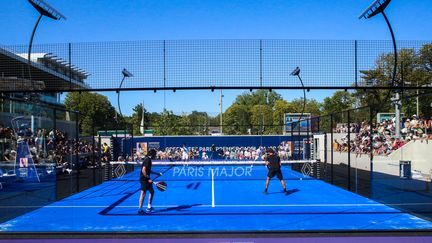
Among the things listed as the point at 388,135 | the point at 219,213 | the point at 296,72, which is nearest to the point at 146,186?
the point at 219,213

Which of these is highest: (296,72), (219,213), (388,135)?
(296,72)

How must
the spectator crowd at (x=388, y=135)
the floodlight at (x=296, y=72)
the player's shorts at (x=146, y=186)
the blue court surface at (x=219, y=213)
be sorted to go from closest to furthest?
the blue court surface at (x=219, y=213)
the floodlight at (x=296, y=72)
the player's shorts at (x=146, y=186)
the spectator crowd at (x=388, y=135)

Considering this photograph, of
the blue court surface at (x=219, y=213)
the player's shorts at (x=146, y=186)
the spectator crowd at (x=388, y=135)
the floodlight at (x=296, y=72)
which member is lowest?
the blue court surface at (x=219, y=213)

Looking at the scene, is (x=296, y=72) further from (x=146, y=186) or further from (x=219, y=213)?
(x=146, y=186)

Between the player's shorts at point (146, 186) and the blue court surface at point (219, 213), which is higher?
the player's shorts at point (146, 186)

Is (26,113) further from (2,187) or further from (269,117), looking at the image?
(269,117)

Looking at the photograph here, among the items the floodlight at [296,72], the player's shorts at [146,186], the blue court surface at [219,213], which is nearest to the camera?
the blue court surface at [219,213]

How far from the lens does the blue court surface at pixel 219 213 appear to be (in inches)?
356

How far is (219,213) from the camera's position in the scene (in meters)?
10.8

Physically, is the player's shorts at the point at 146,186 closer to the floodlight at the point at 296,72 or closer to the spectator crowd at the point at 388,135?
the floodlight at the point at 296,72

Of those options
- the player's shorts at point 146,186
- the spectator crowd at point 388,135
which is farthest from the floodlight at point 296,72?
the spectator crowd at point 388,135

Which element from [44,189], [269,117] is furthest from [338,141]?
[269,117]

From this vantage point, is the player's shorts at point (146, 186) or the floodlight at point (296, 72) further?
the player's shorts at point (146, 186)

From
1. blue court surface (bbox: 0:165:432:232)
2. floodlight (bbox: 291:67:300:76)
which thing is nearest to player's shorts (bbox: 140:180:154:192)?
blue court surface (bbox: 0:165:432:232)
